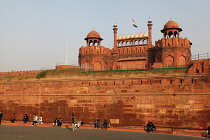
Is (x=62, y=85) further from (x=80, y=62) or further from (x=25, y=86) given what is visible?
(x=80, y=62)

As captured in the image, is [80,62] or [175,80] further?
[80,62]

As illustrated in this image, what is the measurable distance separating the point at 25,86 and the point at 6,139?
39.6 feet

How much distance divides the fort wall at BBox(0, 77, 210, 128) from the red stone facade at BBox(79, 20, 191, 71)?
5105 mm

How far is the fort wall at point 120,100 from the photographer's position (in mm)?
16781

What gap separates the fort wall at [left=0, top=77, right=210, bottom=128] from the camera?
16.8 meters

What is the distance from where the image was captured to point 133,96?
18531mm

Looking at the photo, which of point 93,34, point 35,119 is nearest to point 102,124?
point 35,119

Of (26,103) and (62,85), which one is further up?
(62,85)

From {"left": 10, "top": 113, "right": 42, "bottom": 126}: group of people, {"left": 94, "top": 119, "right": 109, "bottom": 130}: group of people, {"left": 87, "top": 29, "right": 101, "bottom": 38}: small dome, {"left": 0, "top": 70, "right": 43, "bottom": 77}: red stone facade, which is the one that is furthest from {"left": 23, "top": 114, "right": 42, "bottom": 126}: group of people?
{"left": 87, "top": 29, "right": 101, "bottom": 38}: small dome

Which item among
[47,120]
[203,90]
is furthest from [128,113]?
[47,120]

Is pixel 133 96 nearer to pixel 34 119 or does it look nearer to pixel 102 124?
pixel 102 124

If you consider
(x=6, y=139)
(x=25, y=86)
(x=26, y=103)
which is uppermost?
(x=25, y=86)

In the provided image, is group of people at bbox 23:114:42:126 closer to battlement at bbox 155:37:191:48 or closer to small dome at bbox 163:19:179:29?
battlement at bbox 155:37:191:48

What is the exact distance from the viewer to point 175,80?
57.9ft
